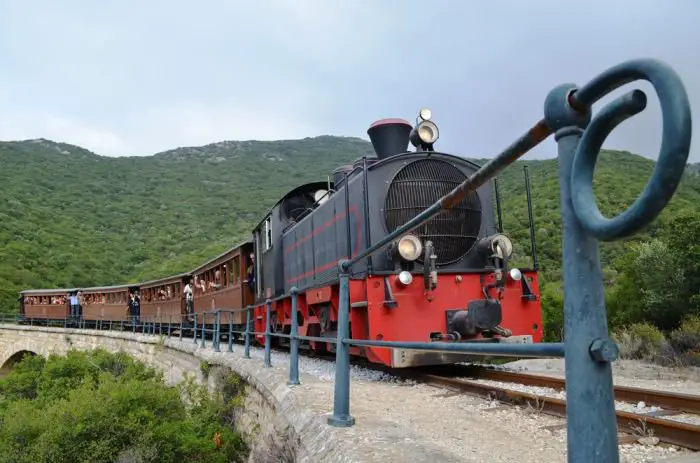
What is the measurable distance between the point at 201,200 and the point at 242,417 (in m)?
80.0

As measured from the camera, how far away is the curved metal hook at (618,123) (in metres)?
1.00

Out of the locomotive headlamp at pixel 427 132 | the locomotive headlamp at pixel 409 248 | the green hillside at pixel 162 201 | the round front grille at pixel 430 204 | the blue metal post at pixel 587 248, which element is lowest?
the blue metal post at pixel 587 248

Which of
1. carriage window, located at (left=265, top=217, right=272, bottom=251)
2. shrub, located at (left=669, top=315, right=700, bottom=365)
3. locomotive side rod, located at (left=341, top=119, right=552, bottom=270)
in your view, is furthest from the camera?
carriage window, located at (left=265, top=217, right=272, bottom=251)

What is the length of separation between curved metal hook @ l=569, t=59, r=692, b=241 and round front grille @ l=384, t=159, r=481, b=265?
6138mm

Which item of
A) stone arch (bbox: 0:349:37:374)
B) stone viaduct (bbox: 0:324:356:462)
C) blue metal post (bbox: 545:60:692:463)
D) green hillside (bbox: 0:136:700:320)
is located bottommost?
stone arch (bbox: 0:349:37:374)

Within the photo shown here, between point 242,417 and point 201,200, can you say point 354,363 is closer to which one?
point 242,417

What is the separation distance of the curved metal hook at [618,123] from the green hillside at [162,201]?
18.2 m

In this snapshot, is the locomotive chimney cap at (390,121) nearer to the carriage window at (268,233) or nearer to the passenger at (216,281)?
the carriage window at (268,233)

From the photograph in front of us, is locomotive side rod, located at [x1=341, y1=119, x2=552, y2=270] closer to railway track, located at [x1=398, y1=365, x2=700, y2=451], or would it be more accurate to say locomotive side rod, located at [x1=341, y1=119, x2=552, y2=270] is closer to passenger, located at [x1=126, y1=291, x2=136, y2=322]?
railway track, located at [x1=398, y1=365, x2=700, y2=451]

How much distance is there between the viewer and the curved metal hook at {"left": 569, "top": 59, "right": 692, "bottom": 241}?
1.00m

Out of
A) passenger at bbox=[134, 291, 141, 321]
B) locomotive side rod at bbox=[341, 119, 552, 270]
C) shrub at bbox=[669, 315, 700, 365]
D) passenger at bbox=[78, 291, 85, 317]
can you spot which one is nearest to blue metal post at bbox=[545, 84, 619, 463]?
locomotive side rod at bbox=[341, 119, 552, 270]

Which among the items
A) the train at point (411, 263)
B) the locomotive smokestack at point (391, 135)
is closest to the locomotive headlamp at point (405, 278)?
the train at point (411, 263)

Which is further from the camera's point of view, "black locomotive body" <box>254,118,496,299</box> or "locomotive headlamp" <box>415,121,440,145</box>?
"locomotive headlamp" <box>415,121,440,145</box>

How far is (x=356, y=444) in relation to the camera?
3.17 m
